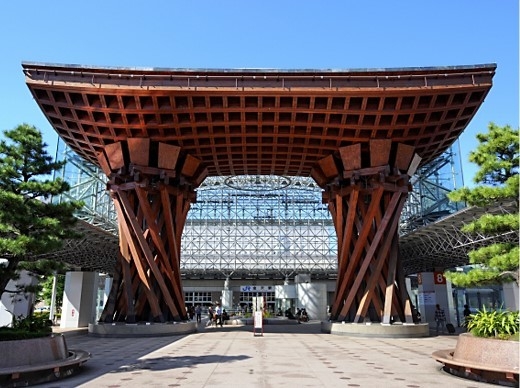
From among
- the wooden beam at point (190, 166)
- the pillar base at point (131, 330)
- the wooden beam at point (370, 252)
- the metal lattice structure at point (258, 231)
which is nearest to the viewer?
the pillar base at point (131, 330)

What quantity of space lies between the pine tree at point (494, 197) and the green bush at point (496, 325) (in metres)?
0.89

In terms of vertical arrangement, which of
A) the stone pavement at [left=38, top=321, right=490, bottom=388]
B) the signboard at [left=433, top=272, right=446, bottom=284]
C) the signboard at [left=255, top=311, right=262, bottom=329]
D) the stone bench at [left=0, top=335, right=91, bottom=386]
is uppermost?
A: the signboard at [left=433, top=272, right=446, bottom=284]

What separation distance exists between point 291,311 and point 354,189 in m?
22.9

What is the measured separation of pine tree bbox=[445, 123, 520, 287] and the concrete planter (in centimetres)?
166

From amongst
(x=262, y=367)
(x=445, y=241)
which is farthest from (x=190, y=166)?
(x=445, y=241)

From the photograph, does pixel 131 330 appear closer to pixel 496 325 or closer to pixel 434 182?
pixel 496 325

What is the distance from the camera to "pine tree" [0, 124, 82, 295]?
1140 centimetres

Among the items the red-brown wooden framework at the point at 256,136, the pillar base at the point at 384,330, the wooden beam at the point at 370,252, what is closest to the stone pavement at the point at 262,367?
the pillar base at the point at 384,330

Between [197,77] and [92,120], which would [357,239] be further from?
[92,120]

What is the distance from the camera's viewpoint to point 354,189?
82.3 ft

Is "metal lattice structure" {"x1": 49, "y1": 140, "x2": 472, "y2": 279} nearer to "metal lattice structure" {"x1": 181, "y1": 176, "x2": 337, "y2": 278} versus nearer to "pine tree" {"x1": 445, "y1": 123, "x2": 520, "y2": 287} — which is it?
"metal lattice structure" {"x1": 181, "y1": 176, "x2": 337, "y2": 278}

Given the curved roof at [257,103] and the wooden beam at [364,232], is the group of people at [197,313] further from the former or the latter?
the curved roof at [257,103]

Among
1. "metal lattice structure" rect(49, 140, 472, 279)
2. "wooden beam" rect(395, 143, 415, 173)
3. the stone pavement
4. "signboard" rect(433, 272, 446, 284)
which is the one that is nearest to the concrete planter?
the stone pavement

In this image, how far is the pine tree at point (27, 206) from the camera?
37.4 feet
